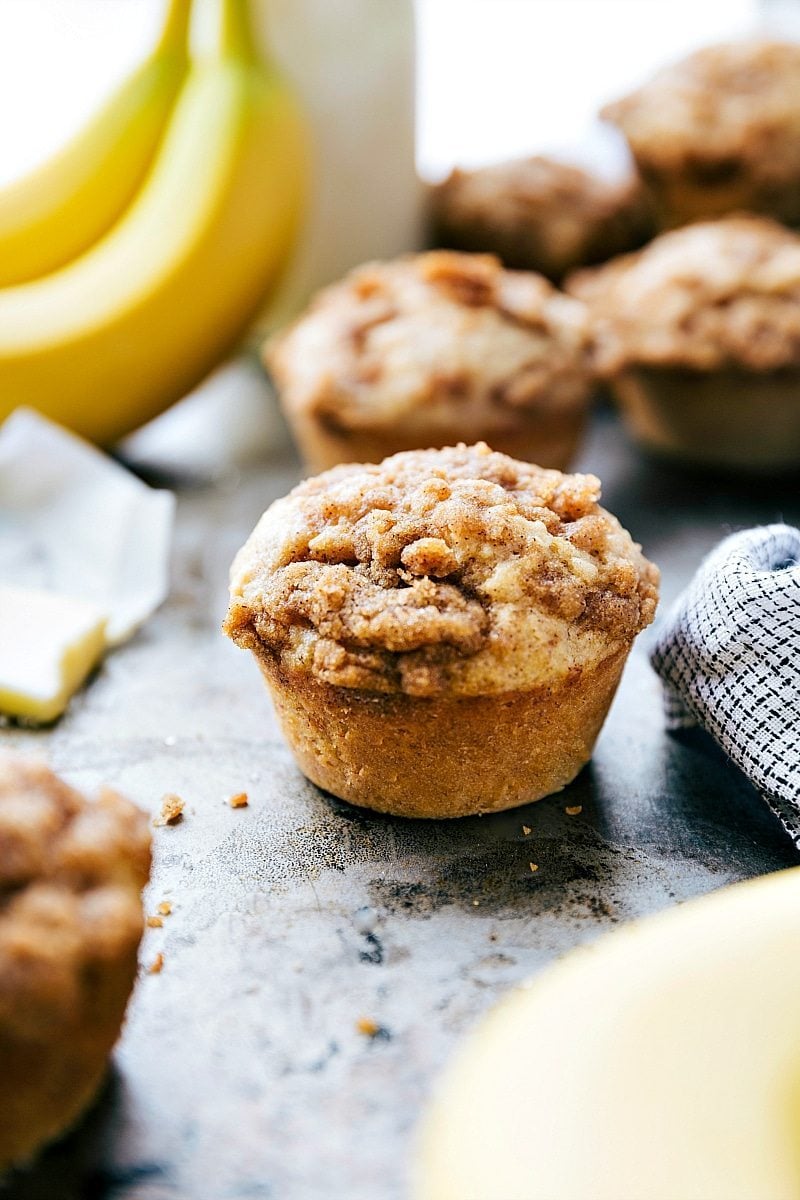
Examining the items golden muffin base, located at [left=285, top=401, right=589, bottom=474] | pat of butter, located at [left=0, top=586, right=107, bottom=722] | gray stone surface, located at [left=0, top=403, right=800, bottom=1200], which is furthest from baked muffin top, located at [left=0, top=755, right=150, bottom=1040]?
golden muffin base, located at [left=285, top=401, right=589, bottom=474]

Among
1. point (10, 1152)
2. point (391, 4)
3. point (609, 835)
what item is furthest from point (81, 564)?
point (391, 4)

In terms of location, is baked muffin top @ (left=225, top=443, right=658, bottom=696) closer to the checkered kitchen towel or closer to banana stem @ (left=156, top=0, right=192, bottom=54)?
the checkered kitchen towel

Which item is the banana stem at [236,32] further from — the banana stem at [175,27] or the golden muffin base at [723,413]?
the golden muffin base at [723,413]

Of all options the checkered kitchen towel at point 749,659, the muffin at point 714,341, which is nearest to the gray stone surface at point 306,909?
the checkered kitchen towel at point 749,659

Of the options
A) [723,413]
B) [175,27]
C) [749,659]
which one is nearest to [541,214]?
[723,413]

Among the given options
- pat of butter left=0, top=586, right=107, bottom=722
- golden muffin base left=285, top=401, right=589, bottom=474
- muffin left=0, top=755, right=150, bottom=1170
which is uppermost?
muffin left=0, top=755, right=150, bottom=1170
